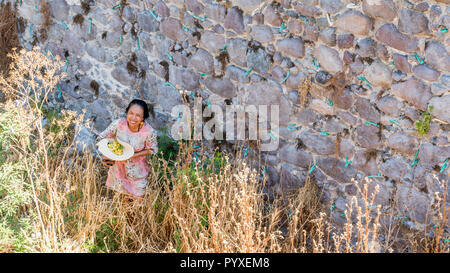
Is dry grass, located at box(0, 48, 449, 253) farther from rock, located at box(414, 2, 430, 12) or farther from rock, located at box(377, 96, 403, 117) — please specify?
rock, located at box(414, 2, 430, 12)

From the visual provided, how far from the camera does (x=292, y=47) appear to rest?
4074 millimetres

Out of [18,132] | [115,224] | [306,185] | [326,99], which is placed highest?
[326,99]

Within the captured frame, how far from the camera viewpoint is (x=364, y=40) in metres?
3.72

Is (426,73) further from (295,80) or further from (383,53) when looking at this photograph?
(295,80)

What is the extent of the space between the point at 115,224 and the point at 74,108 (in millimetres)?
2370

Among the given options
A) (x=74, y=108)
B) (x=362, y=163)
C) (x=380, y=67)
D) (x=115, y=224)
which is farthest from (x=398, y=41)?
(x=74, y=108)

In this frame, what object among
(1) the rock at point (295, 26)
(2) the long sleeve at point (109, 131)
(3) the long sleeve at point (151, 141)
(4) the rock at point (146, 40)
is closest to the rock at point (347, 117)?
(1) the rock at point (295, 26)

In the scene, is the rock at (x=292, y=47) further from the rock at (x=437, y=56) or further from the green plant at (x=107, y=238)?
the green plant at (x=107, y=238)

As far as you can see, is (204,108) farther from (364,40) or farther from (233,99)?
(364,40)

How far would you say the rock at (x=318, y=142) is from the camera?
4082mm

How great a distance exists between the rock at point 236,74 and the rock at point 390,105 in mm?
1231

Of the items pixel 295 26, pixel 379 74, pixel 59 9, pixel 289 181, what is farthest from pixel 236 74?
pixel 59 9

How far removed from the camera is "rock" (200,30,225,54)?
14.8ft

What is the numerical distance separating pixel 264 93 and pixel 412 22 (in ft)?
4.51
